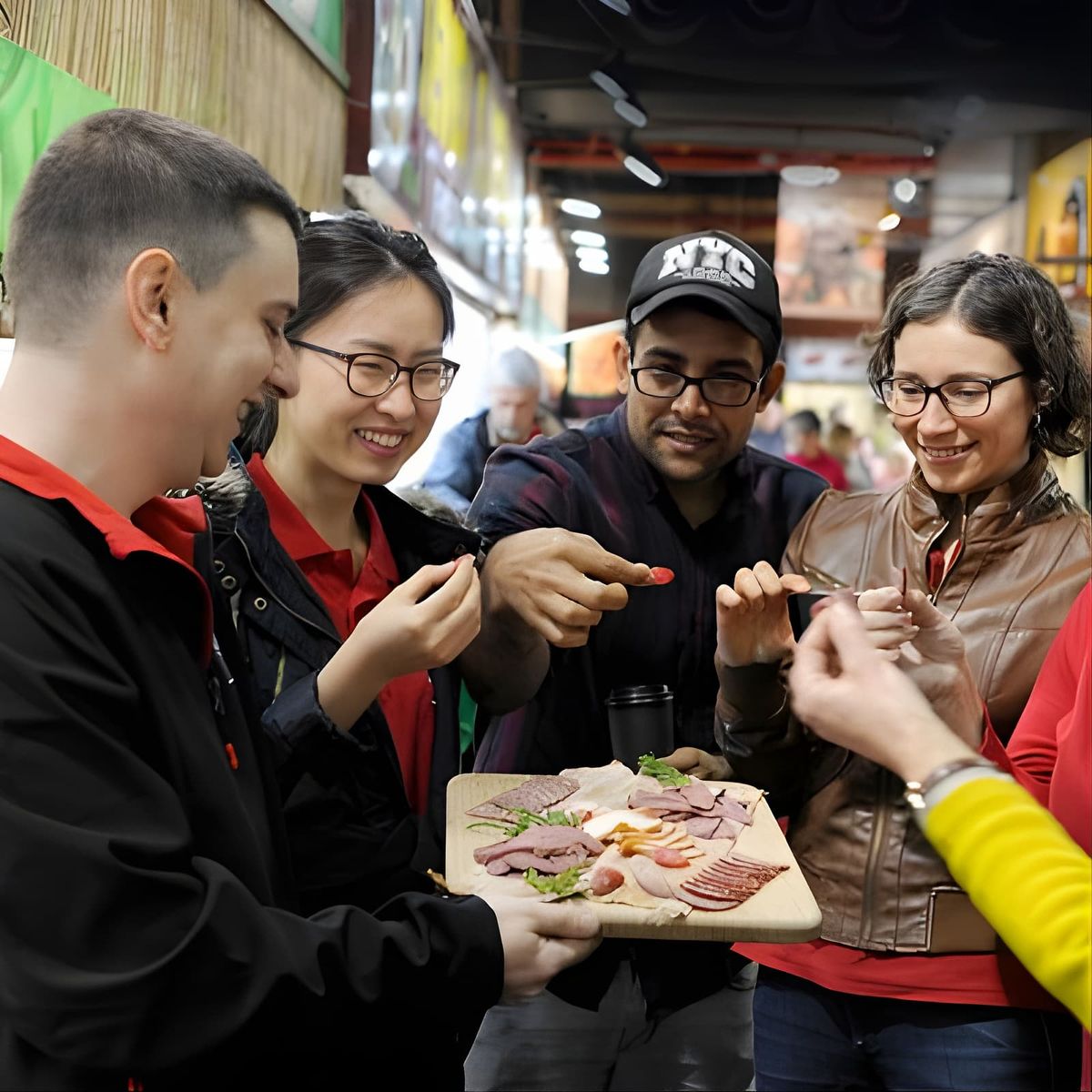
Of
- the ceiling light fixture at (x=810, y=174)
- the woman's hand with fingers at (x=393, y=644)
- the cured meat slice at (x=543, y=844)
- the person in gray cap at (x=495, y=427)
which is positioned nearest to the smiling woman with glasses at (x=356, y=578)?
the woman's hand with fingers at (x=393, y=644)

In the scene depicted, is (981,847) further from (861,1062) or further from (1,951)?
(1,951)

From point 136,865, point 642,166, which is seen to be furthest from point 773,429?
point 136,865

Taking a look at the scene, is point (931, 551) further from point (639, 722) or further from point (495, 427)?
point (495, 427)

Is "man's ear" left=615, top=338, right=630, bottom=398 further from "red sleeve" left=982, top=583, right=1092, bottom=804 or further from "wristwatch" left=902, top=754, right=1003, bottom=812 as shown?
"wristwatch" left=902, top=754, right=1003, bottom=812

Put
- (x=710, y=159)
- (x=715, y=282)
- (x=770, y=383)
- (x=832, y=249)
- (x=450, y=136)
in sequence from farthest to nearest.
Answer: (x=832, y=249) < (x=710, y=159) < (x=450, y=136) < (x=770, y=383) < (x=715, y=282)

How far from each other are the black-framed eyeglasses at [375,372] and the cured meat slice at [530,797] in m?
0.57

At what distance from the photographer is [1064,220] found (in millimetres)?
3562

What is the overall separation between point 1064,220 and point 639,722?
2589 millimetres

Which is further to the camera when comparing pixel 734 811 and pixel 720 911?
pixel 734 811

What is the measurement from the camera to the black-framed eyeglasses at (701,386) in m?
1.91

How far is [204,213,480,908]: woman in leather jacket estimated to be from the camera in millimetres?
1413

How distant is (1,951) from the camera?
0.87m

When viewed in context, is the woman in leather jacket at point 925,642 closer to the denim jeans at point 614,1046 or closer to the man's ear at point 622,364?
the denim jeans at point 614,1046

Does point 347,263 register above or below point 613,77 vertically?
below
